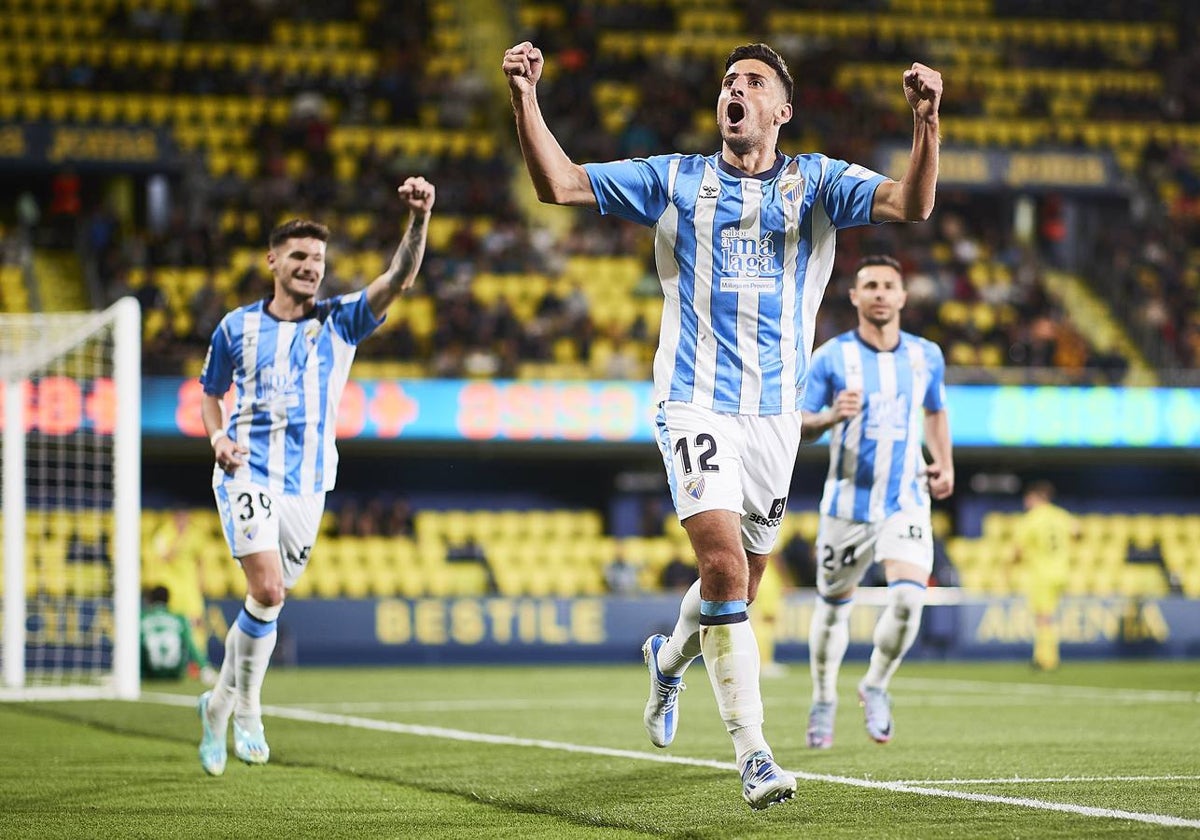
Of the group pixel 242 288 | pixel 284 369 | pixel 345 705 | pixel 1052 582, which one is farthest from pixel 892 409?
pixel 242 288

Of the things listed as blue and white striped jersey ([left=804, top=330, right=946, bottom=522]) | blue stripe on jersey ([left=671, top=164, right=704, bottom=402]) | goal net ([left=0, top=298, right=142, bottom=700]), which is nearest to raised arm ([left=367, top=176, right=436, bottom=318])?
blue stripe on jersey ([left=671, top=164, right=704, bottom=402])

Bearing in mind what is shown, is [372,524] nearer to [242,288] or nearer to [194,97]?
[242,288]

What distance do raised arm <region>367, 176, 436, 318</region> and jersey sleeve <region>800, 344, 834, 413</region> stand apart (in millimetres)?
2343

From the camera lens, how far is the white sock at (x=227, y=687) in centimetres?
778

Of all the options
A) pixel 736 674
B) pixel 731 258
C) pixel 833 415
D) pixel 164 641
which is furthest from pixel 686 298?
pixel 164 641

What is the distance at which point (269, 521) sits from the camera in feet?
25.1

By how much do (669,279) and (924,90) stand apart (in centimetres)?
121

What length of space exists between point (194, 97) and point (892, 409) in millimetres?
19600

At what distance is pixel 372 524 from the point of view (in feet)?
76.5

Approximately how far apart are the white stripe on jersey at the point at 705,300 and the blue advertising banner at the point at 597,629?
15.4 m

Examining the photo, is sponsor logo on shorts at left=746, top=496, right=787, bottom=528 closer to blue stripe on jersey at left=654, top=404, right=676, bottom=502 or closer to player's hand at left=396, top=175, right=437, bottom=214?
blue stripe on jersey at left=654, top=404, right=676, bottom=502

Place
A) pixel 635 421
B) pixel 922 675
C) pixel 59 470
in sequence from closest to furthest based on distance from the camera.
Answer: pixel 59 470, pixel 922 675, pixel 635 421

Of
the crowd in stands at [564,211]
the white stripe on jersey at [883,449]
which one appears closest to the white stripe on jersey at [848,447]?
the white stripe on jersey at [883,449]

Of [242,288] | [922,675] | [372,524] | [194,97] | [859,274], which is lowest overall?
[922,675]
